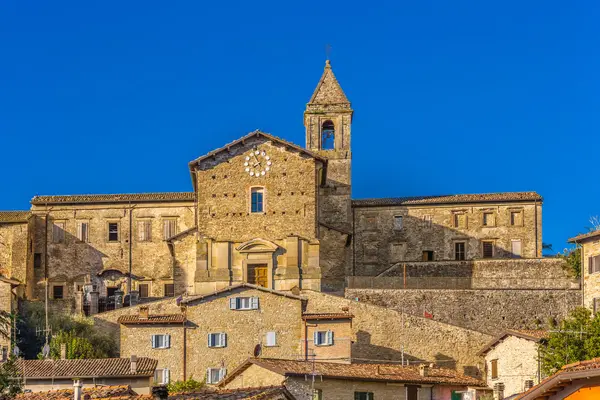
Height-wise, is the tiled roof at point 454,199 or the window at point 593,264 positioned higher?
the tiled roof at point 454,199

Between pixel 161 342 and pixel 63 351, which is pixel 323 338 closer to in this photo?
pixel 161 342

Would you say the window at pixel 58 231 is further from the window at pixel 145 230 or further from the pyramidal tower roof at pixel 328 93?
the pyramidal tower roof at pixel 328 93

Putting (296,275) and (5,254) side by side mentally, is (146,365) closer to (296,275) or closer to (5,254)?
(296,275)

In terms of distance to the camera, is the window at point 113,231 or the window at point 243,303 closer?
the window at point 243,303

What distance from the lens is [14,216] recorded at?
215ft

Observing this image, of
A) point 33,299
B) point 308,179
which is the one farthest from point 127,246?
point 308,179

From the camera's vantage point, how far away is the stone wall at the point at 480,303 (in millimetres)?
55250

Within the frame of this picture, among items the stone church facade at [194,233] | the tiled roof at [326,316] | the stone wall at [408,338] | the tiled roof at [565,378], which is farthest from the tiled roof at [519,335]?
the tiled roof at [565,378]

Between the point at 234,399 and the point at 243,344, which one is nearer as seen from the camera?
the point at 234,399

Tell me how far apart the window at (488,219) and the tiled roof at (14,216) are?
23.5 m

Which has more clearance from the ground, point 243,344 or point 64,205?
point 64,205

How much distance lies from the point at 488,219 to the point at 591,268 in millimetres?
18138

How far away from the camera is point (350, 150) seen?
68.8 meters

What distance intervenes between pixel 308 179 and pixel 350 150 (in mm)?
11049
